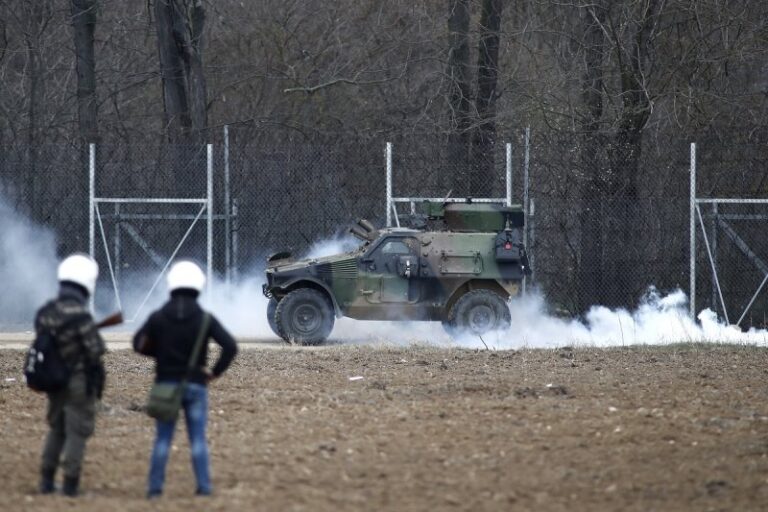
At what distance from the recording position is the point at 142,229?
21203 millimetres

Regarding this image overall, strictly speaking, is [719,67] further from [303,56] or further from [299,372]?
[299,372]

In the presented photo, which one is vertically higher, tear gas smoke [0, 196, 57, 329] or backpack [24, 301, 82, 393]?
tear gas smoke [0, 196, 57, 329]

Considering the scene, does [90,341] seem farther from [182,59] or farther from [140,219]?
[182,59]

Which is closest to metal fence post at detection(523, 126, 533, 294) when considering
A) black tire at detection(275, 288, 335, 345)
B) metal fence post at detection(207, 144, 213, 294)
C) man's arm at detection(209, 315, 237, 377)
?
black tire at detection(275, 288, 335, 345)

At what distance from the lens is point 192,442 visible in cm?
808

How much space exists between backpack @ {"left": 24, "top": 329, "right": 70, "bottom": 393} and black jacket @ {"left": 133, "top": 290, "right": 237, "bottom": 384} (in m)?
0.48

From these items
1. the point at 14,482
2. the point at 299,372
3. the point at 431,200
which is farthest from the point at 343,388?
the point at 431,200

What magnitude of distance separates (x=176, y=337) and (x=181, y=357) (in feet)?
0.42

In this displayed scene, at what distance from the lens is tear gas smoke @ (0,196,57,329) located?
21453 millimetres

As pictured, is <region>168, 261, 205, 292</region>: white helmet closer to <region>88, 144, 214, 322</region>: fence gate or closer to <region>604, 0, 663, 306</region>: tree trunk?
<region>88, 144, 214, 322</region>: fence gate

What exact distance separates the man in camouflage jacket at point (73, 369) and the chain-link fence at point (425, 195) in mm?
11984

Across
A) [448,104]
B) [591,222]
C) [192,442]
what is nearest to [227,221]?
[591,222]

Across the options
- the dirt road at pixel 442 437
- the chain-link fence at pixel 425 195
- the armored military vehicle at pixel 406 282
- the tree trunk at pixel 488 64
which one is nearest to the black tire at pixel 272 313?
the armored military vehicle at pixel 406 282

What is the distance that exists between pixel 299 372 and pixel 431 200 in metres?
5.33
